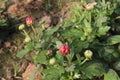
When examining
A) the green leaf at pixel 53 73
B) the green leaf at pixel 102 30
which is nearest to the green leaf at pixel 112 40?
the green leaf at pixel 102 30

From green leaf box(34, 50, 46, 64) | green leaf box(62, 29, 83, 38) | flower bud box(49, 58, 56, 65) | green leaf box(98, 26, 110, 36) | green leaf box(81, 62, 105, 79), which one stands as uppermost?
green leaf box(98, 26, 110, 36)

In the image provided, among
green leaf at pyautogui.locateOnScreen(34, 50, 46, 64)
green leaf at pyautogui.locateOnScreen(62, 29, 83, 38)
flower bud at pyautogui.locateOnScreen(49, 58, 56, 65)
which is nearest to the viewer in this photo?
flower bud at pyautogui.locateOnScreen(49, 58, 56, 65)

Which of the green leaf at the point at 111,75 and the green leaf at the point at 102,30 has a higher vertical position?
the green leaf at the point at 102,30

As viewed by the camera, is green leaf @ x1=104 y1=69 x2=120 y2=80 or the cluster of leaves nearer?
the cluster of leaves

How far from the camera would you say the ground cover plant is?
228 centimetres

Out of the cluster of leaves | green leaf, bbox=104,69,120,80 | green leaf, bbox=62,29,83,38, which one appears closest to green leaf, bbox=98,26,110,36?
the cluster of leaves

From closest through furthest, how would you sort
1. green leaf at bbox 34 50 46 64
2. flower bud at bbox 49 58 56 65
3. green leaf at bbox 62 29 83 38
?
1. flower bud at bbox 49 58 56 65
2. green leaf at bbox 34 50 46 64
3. green leaf at bbox 62 29 83 38

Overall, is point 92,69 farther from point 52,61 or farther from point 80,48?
point 52,61

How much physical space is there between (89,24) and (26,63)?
697mm

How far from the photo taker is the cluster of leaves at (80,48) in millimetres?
2281

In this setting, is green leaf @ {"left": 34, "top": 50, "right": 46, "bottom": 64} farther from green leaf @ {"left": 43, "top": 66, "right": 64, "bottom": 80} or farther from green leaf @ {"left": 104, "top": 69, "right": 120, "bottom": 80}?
green leaf @ {"left": 104, "top": 69, "right": 120, "bottom": 80}

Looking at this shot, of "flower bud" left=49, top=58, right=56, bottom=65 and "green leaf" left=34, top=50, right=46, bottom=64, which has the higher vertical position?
"flower bud" left=49, top=58, right=56, bottom=65

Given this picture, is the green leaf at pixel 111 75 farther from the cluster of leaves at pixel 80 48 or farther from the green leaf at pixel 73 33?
the green leaf at pixel 73 33

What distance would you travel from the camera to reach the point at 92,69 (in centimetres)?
231
